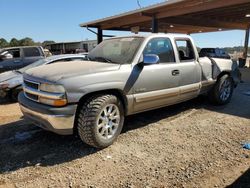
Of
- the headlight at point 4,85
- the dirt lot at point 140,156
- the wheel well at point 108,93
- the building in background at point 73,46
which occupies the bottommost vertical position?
the dirt lot at point 140,156

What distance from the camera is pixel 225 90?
22.3ft

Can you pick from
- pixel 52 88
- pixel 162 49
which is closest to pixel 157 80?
pixel 162 49

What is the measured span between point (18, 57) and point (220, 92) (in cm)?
852

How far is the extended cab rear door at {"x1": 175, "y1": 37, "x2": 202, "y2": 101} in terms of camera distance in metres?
5.32

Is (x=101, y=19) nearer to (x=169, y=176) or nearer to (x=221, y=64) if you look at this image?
(x=221, y=64)

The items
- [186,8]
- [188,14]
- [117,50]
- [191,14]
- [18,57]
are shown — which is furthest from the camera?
[191,14]

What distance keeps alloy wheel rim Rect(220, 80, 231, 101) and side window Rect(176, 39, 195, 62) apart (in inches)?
58.0

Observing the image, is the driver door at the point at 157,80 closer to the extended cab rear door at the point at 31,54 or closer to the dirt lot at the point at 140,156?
the dirt lot at the point at 140,156

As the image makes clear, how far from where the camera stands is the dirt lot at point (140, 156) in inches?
128

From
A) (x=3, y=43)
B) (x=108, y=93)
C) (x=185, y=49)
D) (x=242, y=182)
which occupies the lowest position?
(x=242, y=182)

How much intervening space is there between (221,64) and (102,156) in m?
4.20

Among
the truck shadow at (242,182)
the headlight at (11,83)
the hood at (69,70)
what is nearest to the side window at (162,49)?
the hood at (69,70)

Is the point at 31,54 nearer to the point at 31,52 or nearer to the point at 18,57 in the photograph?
the point at 31,52

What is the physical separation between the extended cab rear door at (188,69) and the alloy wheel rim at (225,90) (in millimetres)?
1187
